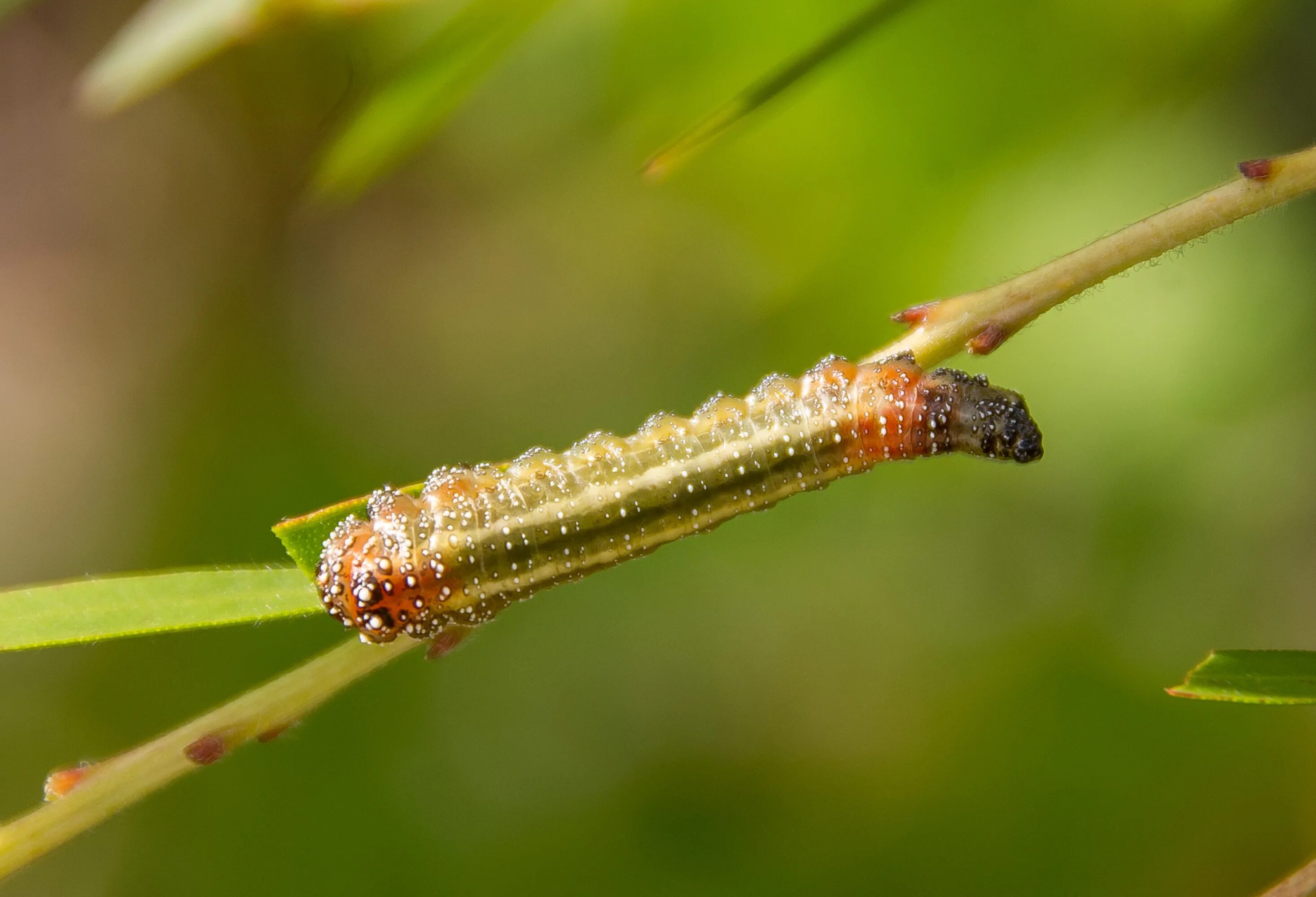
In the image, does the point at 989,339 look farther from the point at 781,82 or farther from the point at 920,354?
the point at 781,82

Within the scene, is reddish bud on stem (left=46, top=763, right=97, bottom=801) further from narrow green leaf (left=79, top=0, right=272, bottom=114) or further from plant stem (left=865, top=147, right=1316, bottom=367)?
plant stem (left=865, top=147, right=1316, bottom=367)

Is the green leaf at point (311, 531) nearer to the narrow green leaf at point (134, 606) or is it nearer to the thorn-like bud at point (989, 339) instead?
the narrow green leaf at point (134, 606)

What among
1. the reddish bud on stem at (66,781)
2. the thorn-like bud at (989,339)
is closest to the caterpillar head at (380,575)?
the reddish bud on stem at (66,781)

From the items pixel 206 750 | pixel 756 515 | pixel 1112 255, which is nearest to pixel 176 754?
pixel 206 750

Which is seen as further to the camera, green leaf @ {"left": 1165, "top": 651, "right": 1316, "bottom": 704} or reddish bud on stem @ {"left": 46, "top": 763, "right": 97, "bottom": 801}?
reddish bud on stem @ {"left": 46, "top": 763, "right": 97, "bottom": 801}

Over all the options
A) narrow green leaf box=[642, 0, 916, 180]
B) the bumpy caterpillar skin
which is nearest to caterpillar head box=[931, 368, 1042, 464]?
the bumpy caterpillar skin

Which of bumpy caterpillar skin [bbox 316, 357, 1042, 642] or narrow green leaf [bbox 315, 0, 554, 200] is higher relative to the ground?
narrow green leaf [bbox 315, 0, 554, 200]

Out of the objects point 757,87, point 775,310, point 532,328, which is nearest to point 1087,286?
point 757,87
